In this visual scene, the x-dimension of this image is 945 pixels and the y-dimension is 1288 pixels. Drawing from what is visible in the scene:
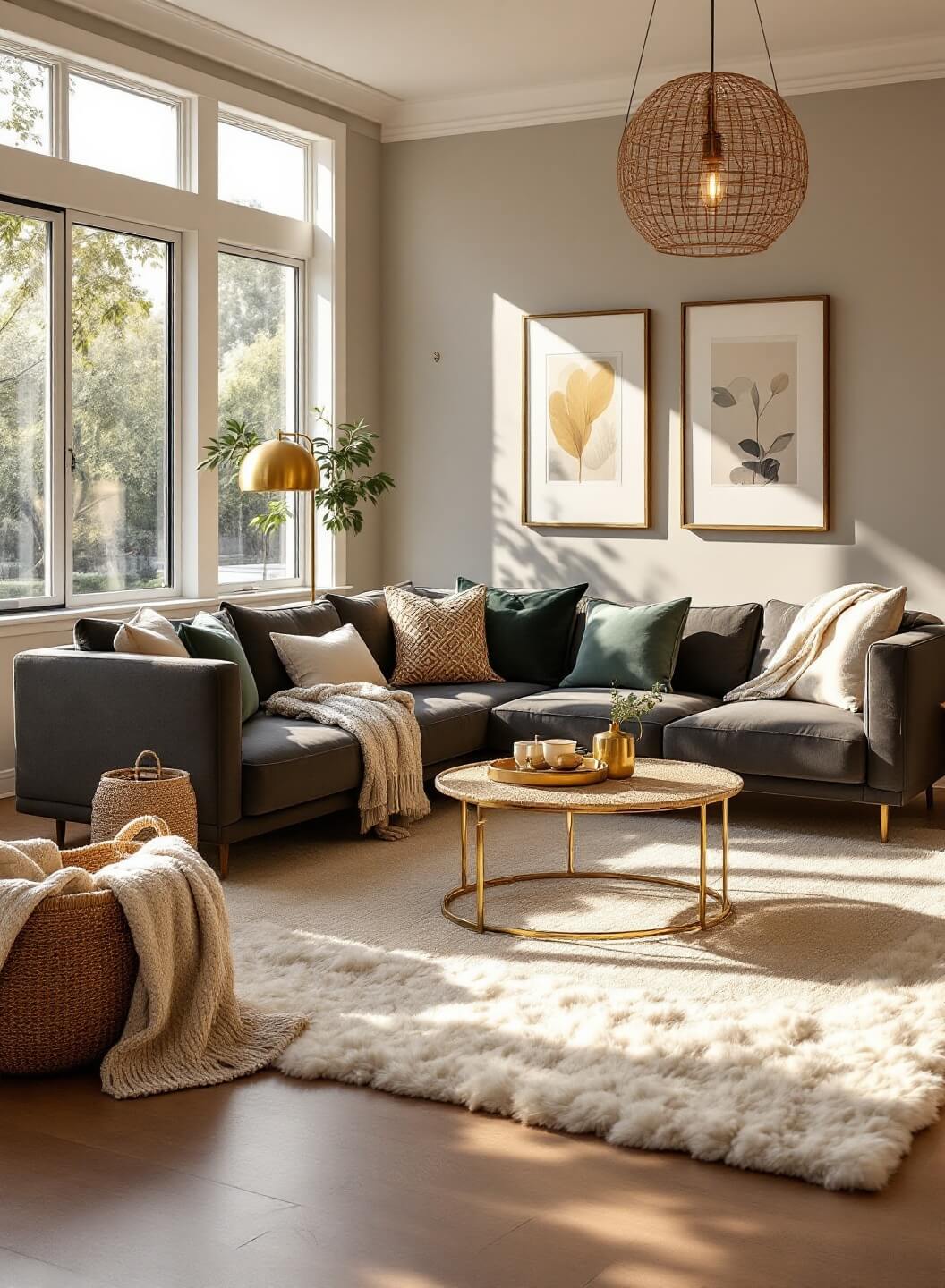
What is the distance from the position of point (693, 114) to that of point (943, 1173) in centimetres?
424

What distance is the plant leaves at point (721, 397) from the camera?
7.22 m

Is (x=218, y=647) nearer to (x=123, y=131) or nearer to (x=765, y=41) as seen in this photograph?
(x=123, y=131)

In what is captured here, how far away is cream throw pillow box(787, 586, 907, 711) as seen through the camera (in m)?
5.64

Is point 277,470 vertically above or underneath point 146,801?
above

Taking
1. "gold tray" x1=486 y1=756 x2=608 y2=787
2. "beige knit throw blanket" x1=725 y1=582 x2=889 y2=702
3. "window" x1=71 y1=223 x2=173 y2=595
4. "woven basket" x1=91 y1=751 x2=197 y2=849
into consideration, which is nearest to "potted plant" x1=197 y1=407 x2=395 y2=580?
"window" x1=71 y1=223 x2=173 y2=595

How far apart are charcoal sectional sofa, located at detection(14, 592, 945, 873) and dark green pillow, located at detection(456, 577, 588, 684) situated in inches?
16.4

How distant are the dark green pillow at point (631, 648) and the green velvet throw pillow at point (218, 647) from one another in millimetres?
1530

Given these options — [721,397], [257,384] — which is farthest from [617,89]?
[257,384]

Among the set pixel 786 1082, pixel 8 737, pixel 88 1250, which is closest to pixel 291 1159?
pixel 88 1250

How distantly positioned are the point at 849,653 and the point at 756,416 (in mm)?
1882

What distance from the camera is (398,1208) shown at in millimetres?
2572

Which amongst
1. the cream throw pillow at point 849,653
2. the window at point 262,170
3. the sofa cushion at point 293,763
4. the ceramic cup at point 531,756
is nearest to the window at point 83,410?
the window at point 262,170

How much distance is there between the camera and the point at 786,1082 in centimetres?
299

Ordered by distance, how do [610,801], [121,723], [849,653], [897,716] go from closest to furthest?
[610,801] < [121,723] < [897,716] < [849,653]
